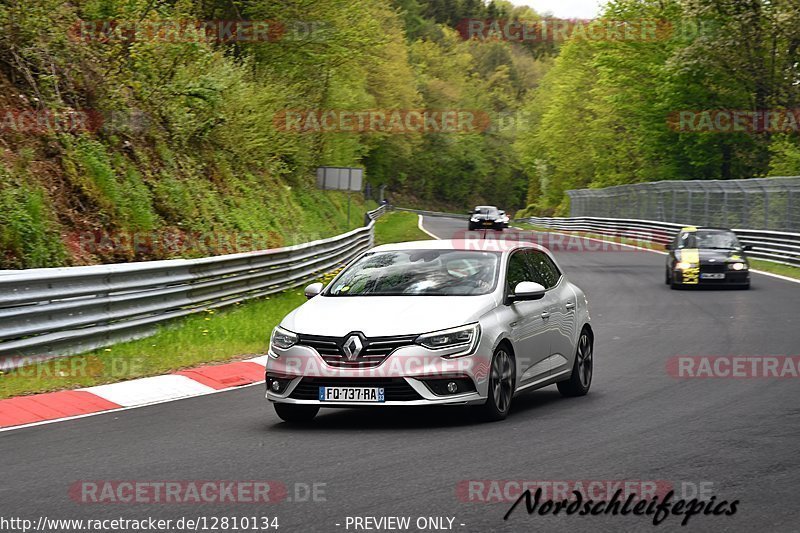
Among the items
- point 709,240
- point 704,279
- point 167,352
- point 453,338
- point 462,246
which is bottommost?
point 704,279

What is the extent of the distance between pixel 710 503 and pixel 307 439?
336 centimetres

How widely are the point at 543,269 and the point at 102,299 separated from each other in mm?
5426

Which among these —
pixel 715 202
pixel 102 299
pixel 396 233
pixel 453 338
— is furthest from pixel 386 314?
pixel 396 233

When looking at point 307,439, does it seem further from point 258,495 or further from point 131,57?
point 131,57

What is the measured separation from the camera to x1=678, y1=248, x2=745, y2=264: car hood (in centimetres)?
2667

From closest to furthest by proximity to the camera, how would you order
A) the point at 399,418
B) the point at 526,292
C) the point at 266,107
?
the point at 399,418
the point at 526,292
the point at 266,107

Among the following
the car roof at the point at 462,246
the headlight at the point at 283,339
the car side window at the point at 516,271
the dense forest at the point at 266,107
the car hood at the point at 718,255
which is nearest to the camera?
the headlight at the point at 283,339

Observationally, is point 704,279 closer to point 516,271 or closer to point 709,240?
point 709,240

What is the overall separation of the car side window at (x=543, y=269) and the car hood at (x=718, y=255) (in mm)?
15824

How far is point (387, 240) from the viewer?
53844mm

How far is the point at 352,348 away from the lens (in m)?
9.02

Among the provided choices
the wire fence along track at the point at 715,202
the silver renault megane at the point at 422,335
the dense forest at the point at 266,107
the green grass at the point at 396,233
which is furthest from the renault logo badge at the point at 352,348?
the green grass at the point at 396,233

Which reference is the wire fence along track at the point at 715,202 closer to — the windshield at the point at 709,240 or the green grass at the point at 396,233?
the windshield at the point at 709,240

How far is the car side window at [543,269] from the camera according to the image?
11211 mm
